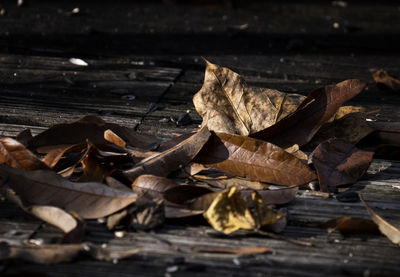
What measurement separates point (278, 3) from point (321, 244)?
3.10m

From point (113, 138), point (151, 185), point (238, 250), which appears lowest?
point (238, 250)

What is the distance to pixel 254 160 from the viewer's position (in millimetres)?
1549

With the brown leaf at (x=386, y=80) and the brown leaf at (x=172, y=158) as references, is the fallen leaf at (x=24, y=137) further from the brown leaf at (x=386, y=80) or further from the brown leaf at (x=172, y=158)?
the brown leaf at (x=386, y=80)

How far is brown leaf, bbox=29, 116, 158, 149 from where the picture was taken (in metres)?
1.67

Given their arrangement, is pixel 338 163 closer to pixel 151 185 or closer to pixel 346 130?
pixel 346 130

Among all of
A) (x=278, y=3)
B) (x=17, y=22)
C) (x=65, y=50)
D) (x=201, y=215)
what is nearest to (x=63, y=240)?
(x=201, y=215)

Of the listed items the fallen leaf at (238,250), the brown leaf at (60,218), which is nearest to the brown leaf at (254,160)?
the fallen leaf at (238,250)

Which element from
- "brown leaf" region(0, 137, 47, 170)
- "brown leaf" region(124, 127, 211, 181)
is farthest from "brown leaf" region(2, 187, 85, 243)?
"brown leaf" region(124, 127, 211, 181)

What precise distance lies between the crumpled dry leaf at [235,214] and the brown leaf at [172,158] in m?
0.26

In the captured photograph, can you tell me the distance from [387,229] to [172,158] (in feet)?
1.83

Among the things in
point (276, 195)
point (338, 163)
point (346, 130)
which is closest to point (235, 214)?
point (276, 195)

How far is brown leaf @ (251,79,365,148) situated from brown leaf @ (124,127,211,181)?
19cm

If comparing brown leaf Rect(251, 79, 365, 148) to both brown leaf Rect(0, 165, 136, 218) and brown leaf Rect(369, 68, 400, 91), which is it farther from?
brown leaf Rect(369, 68, 400, 91)

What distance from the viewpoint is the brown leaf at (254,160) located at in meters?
1.51
